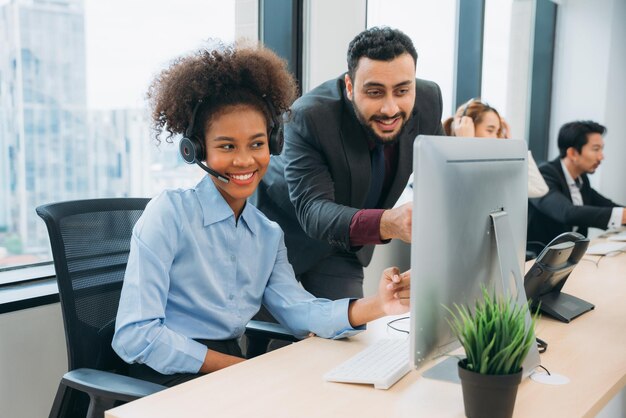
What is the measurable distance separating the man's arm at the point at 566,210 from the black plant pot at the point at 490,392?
2612 mm

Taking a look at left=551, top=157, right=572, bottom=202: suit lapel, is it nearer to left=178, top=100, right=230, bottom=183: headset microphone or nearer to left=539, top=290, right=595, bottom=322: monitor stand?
left=539, top=290, right=595, bottom=322: monitor stand

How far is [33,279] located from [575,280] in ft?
5.33

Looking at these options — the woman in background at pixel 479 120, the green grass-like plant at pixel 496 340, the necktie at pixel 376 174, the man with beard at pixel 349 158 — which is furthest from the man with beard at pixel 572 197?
the green grass-like plant at pixel 496 340

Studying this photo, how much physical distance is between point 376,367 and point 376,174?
855mm

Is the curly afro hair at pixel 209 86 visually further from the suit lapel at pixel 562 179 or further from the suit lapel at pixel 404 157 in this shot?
the suit lapel at pixel 562 179

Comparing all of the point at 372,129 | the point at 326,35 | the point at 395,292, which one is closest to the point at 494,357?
the point at 395,292

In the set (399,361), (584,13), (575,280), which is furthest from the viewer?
(584,13)

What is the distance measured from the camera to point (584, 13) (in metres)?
4.49

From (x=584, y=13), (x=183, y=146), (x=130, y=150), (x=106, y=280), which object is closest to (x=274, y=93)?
(x=183, y=146)

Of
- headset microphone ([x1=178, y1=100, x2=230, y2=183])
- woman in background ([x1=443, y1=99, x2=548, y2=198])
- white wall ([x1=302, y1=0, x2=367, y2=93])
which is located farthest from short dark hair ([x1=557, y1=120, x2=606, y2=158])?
headset microphone ([x1=178, y1=100, x2=230, y2=183])

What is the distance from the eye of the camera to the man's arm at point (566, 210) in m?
3.31

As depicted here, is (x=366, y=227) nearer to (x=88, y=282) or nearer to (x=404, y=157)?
(x=404, y=157)

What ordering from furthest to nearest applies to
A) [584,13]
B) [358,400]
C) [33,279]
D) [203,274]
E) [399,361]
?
[584,13] < [33,279] < [203,274] < [399,361] < [358,400]

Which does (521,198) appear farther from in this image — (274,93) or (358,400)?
(274,93)
